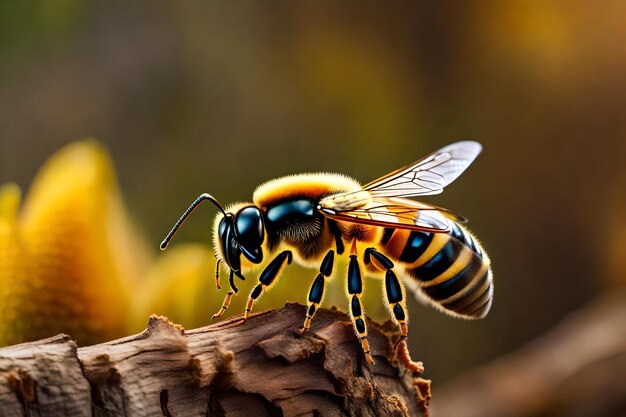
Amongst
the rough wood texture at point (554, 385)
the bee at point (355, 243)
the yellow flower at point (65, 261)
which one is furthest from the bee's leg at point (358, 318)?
the rough wood texture at point (554, 385)

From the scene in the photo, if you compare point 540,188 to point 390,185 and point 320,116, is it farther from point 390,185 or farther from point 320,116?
point 390,185

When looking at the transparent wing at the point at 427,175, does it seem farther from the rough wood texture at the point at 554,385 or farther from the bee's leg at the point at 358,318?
the rough wood texture at the point at 554,385

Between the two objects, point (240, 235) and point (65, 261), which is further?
point (65, 261)

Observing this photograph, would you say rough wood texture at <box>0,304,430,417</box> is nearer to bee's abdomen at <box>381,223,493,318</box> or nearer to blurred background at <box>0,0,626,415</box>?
bee's abdomen at <box>381,223,493,318</box>

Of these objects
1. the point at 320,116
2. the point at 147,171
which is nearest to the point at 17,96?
the point at 147,171

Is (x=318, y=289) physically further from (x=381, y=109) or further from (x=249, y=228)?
(x=381, y=109)

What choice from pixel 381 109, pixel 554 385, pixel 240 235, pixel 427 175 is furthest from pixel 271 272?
pixel 381 109

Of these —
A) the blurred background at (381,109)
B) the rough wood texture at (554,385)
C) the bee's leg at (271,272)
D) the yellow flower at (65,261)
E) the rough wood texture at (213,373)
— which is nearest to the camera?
the rough wood texture at (213,373)
